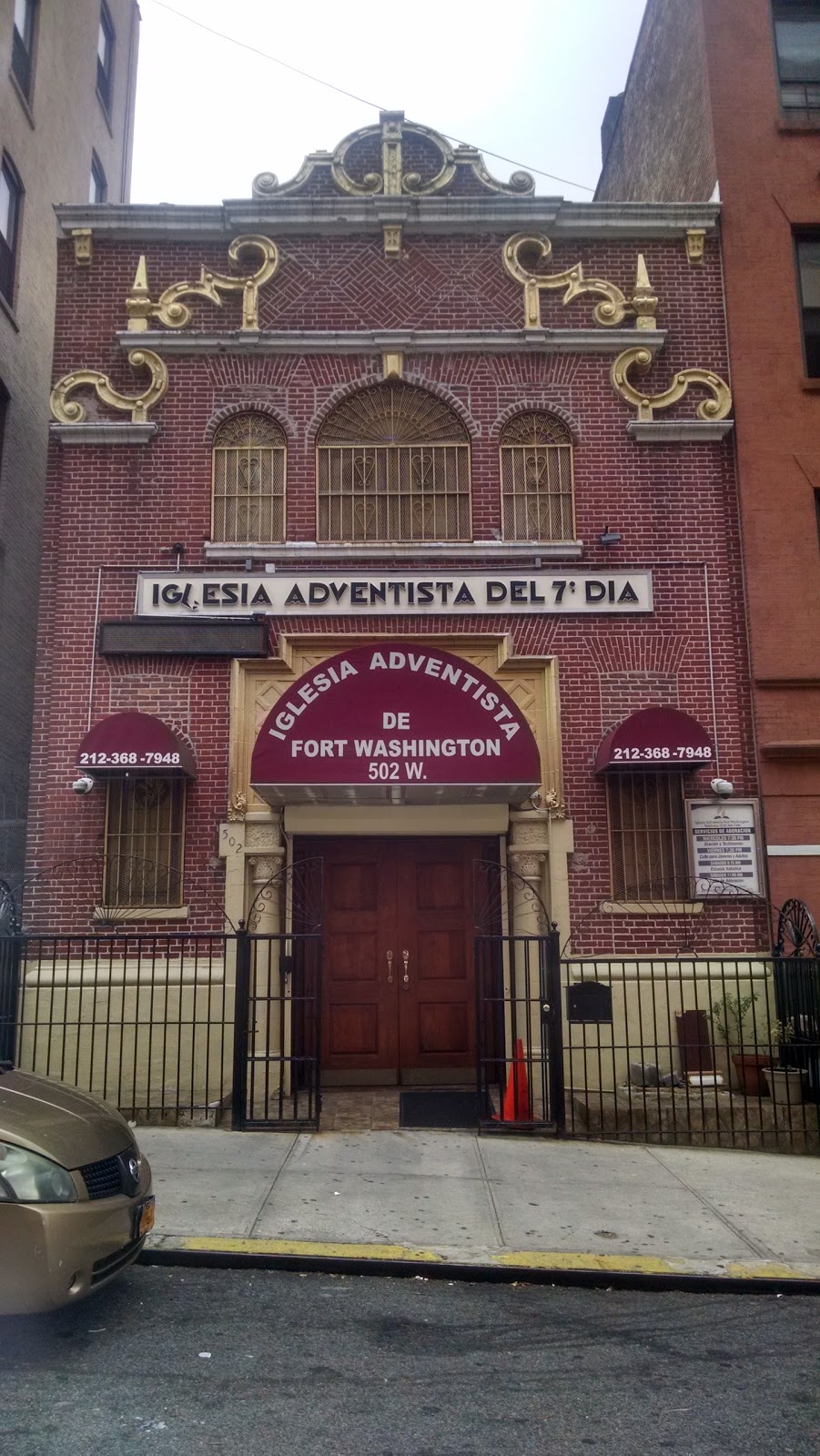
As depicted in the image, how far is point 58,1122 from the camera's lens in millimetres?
5340

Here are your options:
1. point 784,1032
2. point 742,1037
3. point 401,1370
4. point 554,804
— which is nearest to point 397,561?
point 554,804

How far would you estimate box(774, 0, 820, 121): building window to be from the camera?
13.3 m

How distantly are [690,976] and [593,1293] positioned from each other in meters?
5.09

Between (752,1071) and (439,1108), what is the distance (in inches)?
122

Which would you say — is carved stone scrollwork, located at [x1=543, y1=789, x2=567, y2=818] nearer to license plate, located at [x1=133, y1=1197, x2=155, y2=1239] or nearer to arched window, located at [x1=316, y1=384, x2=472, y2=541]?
arched window, located at [x1=316, y1=384, x2=472, y2=541]

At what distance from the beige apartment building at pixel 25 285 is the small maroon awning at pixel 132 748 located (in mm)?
3850

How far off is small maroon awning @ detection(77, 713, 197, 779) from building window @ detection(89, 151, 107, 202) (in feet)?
43.3

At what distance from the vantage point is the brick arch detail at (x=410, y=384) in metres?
12.4

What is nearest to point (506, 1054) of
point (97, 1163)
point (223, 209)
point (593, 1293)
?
point (593, 1293)

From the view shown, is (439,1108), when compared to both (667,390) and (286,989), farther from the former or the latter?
(667,390)

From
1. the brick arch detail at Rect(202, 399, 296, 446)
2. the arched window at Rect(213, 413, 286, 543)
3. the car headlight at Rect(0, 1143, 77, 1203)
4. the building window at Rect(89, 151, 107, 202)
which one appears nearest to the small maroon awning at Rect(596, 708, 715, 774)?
the arched window at Rect(213, 413, 286, 543)

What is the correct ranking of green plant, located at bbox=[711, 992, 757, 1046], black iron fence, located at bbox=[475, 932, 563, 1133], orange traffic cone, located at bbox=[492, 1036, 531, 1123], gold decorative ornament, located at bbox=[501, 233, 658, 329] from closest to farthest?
black iron fence, located at bbox=[475, 932, 563, 1133], orange traffic cone, located at bbox=[492, 1036, 531, 1123], green plant, located at bbox=[711, 992, 757, 1046], gold decorative ornament, located at bbox=[501, 233, 658, 329]

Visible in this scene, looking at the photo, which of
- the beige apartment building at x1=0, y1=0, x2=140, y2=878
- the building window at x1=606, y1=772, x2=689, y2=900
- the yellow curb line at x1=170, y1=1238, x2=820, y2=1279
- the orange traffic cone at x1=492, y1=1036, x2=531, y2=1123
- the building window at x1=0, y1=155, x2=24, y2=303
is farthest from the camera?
the building window at x1=0, y1=155, x2=24, y2=303

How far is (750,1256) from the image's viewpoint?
260 inches
